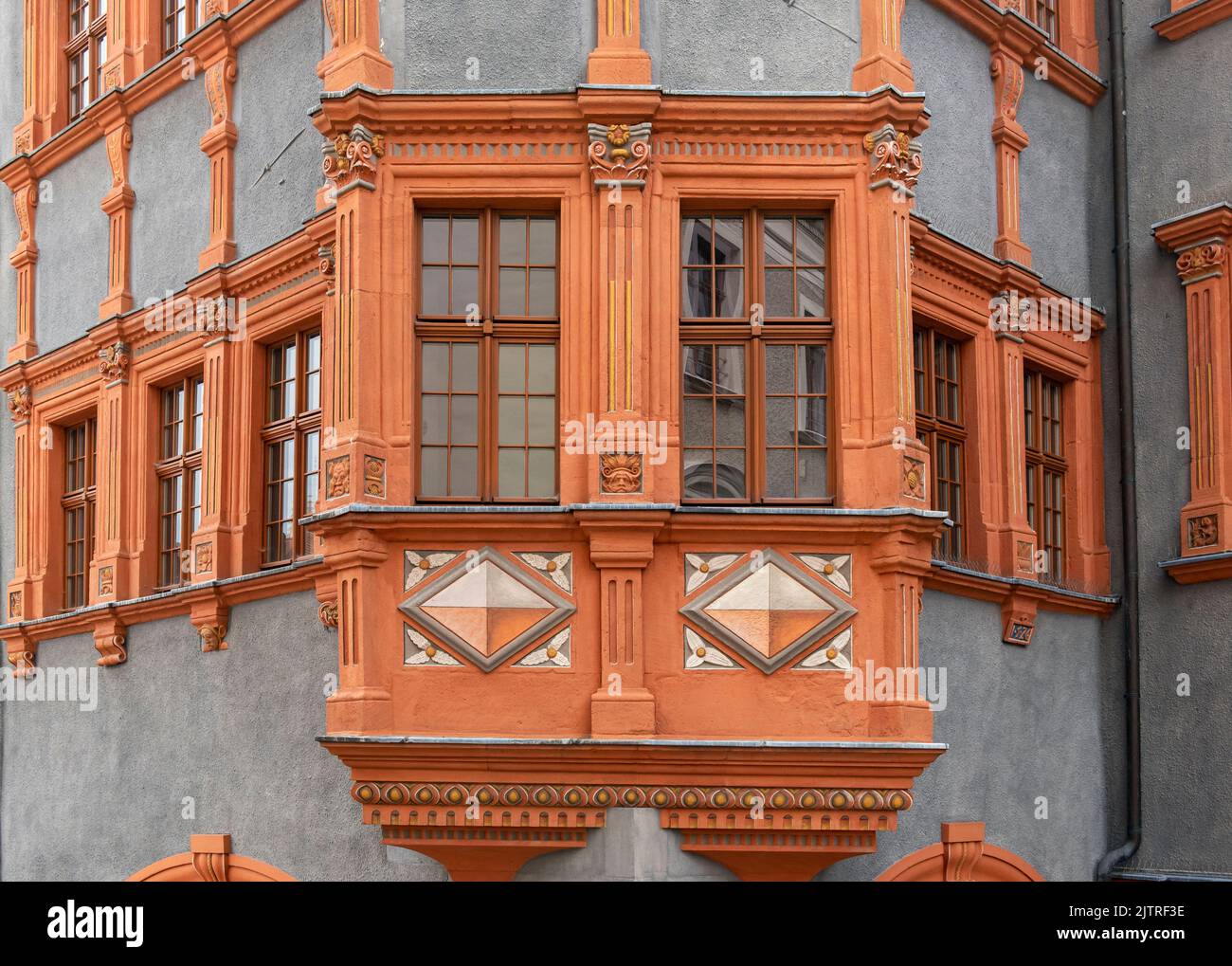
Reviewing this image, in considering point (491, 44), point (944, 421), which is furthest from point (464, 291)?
point (944, 421)

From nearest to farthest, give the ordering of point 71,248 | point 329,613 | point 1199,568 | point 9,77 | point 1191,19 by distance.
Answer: point 329,613 < point 1199,568 < point 1191,19 < point 71,248 < point 9,77

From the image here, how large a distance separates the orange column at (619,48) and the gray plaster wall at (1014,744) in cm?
447

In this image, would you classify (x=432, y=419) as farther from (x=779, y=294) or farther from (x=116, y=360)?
(x=116, y=360)

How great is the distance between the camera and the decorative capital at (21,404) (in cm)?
1852

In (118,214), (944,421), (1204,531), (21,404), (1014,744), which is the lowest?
(1014,744)

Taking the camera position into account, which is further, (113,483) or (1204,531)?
(113,483)

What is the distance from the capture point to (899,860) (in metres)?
13.3

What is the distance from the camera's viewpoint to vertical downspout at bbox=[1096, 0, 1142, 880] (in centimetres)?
1549

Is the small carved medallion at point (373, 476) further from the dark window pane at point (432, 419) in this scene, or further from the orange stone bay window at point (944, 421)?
the orange stone bay window at point (944, 421)

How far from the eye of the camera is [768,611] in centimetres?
1195

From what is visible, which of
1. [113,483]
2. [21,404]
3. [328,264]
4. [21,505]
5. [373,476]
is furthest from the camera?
[21,404]

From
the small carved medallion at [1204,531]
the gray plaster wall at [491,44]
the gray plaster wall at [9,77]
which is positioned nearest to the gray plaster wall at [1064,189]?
the small carved medallion at [1204,531]

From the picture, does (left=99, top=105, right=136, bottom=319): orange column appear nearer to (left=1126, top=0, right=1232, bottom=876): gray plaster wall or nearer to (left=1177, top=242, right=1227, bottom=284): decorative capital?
(left=1126, top=0, right=1232, bottom=876): gray plaster wall

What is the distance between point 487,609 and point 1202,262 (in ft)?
24.5
